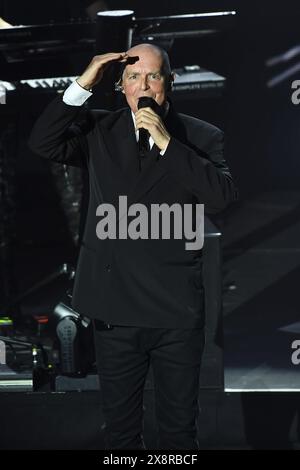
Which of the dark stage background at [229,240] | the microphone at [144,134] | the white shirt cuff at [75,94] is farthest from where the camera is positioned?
the dark stage background at [229,240]

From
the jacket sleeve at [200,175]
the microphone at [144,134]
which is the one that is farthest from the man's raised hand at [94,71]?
the jacket sleeve at [200,175]

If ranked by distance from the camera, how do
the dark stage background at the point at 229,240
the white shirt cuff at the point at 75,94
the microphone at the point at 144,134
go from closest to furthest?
1. the microphone at the point at 144,134
2. the white shirt cuff at the point at 75,94
3. the dark stage background at the point at 229,240

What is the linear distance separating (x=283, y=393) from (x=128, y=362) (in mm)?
1220

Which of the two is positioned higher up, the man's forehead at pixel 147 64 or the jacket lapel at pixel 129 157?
the man's forehead at pixel 147 64

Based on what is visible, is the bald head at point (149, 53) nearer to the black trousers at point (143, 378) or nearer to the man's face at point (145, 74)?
the man's face at point (145, 74)

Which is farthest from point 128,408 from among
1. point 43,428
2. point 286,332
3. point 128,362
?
point 286,332

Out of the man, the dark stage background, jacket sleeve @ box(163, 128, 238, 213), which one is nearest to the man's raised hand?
the man

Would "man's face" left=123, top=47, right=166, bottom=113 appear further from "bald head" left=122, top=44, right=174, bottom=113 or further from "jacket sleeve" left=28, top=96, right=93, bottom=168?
"jacket sleeve" left=28, top=96, right=93, bottom=168

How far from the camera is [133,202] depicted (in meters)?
2.93

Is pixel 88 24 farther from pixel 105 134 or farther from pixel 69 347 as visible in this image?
pixel 105 134

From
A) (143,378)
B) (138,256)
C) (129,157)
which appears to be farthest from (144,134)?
(143,378)

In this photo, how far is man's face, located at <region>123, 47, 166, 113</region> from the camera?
9.28ft

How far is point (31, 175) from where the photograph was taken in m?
7.23

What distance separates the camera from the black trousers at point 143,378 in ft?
9.73
